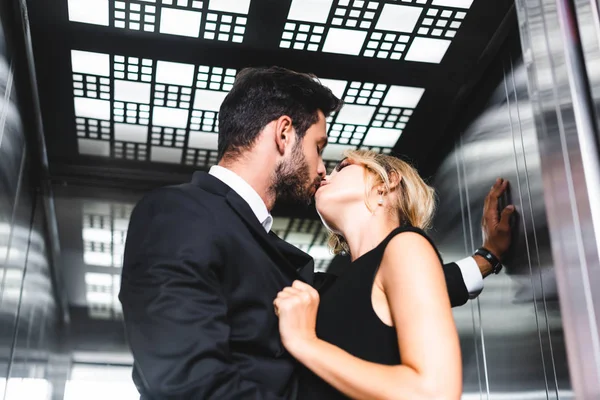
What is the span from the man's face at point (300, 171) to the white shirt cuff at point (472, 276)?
2.58 feet

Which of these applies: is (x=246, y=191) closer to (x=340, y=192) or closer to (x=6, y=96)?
(x=340, y=192)

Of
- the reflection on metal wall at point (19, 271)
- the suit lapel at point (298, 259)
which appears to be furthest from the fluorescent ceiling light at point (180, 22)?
the suit lapel at point (298, 259)

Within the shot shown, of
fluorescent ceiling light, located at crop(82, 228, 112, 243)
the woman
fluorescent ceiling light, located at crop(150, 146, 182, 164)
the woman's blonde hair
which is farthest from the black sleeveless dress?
fluorescent ceiling light, located at crop(82, 228, 112, 243)

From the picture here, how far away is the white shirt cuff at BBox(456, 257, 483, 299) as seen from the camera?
2.60 m

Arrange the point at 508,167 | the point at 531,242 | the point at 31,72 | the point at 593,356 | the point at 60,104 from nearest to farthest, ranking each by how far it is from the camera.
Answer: the point at 593,356 < the point at 531,242 < the point at 508,167 < the point at 31,72 < the point at 60,104

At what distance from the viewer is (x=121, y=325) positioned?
20.5ft

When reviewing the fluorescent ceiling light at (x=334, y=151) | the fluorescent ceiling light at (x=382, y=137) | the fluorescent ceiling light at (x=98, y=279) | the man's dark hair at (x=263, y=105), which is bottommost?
the man's dark hair at (x=263, y=105)

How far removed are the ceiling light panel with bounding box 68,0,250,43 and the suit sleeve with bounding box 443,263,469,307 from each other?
3.99 feet

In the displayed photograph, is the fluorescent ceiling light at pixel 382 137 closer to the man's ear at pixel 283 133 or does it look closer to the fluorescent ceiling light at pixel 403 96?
the fluorescent ceiling light at pixel 403 96

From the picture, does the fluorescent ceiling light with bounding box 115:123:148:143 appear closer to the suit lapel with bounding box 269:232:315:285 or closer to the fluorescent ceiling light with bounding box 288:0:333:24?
the fluorescent ceiling light with bounding box 288:0:333:24

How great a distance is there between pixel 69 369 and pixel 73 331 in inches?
14.8

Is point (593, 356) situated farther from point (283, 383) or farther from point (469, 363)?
point (469, 363)

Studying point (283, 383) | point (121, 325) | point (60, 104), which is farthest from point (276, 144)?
point (121, 325)

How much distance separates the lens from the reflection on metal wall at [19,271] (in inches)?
103
